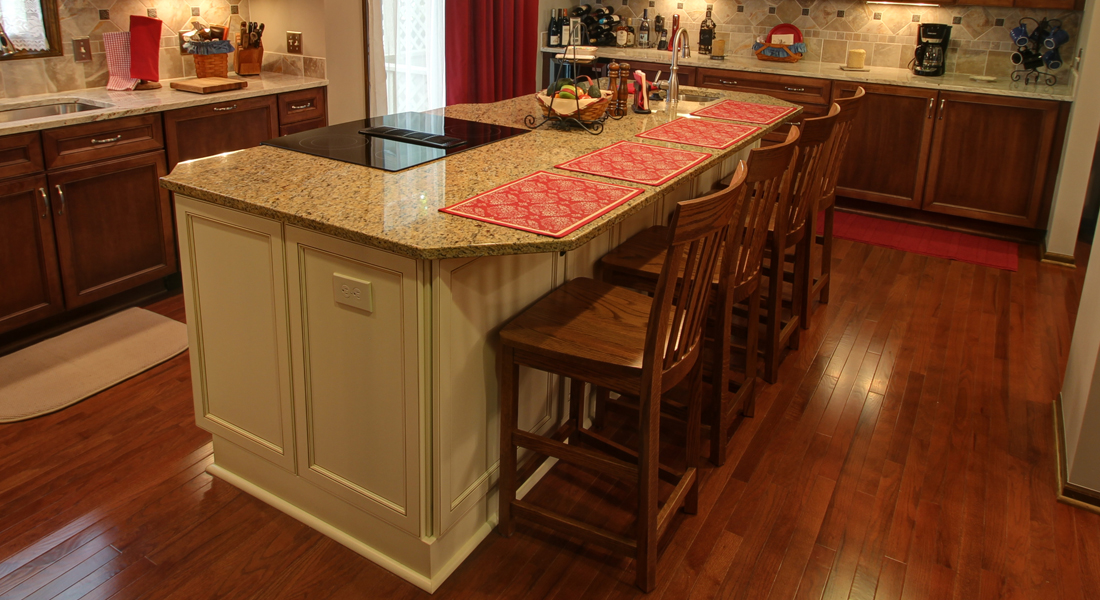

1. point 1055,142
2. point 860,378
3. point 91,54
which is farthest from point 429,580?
point 1055,142

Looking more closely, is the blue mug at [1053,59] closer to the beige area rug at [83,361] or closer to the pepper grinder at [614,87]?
the pepper grinder at [614,87]

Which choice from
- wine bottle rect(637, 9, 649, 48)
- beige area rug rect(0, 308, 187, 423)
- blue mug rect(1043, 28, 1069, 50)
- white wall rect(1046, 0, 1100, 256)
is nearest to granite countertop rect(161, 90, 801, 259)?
beige area rug rect(0, 308, 187, 423)

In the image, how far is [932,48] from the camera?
5.09 meters

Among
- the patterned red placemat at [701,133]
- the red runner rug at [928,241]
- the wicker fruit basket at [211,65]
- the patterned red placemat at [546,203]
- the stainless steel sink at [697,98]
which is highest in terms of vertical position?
the wicker fruit basket at [211,65]

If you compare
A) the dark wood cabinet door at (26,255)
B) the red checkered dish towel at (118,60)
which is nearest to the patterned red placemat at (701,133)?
the dark wood cabinet door at (26,255)

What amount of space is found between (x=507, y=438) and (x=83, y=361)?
194 centimetres

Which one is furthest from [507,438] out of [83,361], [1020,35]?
[1020,35]

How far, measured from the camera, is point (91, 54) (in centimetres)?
377

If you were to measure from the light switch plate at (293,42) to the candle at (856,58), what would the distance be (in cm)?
348

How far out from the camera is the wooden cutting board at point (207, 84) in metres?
3.79

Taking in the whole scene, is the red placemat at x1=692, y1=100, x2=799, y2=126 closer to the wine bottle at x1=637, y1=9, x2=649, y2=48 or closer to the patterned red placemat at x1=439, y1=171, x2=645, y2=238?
the patterned red placemat at x1=439, y1=171, x2=645, y2=238

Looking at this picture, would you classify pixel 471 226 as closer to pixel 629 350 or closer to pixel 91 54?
pixel 629 350

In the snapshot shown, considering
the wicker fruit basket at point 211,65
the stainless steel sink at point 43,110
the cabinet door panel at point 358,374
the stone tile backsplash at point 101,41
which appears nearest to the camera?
the cabinet door panel at point 358,374

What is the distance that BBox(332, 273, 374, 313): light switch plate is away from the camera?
1894mm
